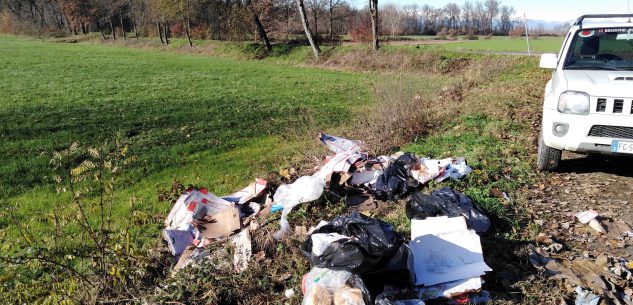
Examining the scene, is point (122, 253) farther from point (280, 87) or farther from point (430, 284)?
point (280, 87)

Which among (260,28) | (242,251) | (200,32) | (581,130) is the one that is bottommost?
(242,251)

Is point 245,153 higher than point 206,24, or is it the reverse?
point 206,24

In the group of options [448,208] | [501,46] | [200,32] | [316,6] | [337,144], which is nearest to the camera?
[448,208]

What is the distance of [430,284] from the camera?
11.3ft

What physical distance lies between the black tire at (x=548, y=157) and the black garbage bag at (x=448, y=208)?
1770 millimetres

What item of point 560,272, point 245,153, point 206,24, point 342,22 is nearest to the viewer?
point 560,272

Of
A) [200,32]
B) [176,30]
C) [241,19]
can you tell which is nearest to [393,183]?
[241,19]

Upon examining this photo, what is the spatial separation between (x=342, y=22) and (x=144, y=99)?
4716 cm

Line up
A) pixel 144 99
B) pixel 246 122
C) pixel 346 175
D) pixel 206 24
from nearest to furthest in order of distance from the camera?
pixel 346 175, pixel 246 122, pixel 144 99, pixel 206 24

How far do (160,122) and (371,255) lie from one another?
9675mm

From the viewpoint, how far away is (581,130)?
5.01m

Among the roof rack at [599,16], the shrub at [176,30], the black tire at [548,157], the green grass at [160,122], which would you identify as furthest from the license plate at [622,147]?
the shrub at [176,30]

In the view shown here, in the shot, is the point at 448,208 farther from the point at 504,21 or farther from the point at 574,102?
the point at 504,21

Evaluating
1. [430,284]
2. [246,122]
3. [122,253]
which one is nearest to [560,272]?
[430,284]
